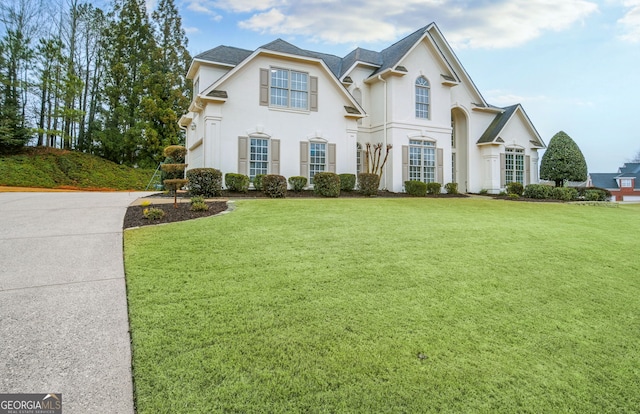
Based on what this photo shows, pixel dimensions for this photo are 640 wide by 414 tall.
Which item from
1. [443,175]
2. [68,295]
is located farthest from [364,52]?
[68,295]

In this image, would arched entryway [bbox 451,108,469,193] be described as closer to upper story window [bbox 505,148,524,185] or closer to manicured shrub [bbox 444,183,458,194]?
upper story window [bbox 505,148,524,185]

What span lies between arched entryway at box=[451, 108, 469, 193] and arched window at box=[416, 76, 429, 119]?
3466 mm

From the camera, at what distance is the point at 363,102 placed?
1911 centimetres

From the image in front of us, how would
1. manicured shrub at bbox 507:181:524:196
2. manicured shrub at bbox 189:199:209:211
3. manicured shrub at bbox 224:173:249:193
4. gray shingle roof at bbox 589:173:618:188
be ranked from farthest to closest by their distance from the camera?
gray shingle roof at bbox 589:173:618:188 < manicured shrub at bbox 507:181:524:196 < manicured shrub at bbox 224:173:249:193 < manicured shrub at bbox 189:199:209:211

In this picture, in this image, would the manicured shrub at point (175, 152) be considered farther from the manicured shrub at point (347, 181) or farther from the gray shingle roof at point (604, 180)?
the gray shingle roof at point (604, 180)

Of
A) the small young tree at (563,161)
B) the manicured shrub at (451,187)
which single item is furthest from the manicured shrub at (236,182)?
the small young tree at (563,161)

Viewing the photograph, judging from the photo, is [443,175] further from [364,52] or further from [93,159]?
[93,159]

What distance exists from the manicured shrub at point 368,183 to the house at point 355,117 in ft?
4.21

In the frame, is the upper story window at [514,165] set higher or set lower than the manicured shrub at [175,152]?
higher

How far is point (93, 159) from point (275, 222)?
79.6 ft

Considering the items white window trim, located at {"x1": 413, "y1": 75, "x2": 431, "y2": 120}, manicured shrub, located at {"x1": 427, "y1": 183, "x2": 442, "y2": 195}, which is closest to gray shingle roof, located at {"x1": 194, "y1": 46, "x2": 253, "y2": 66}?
white window trim, located at {"x1": 413, "y1": 75, "x2": 431, "y2": 120}

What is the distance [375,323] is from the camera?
3408mm

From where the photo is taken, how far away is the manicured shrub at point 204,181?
12.4 metres

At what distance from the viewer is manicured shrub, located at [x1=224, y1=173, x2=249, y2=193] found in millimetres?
13852
